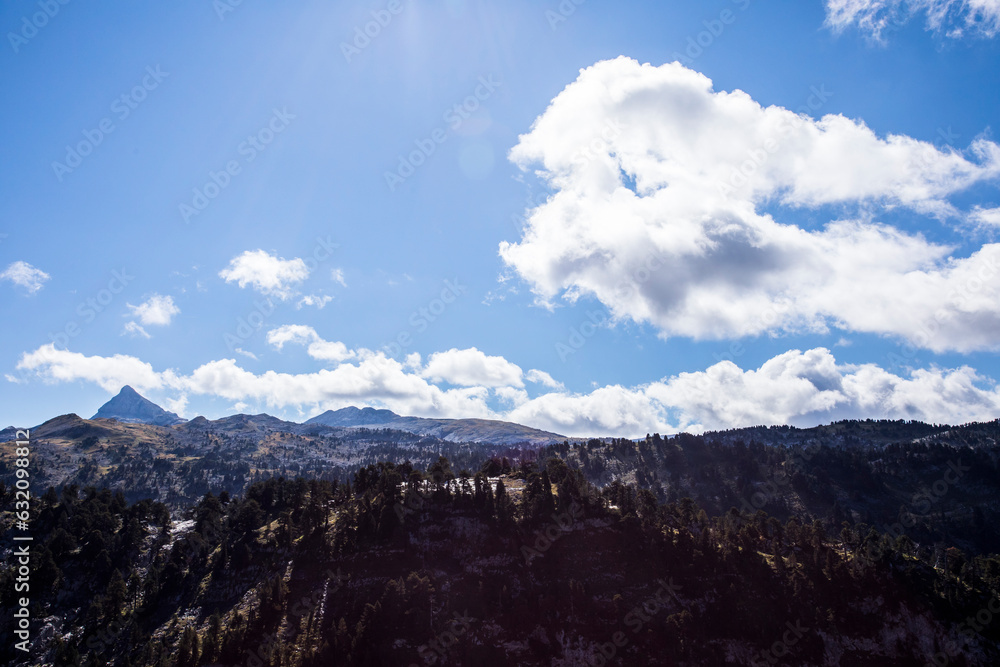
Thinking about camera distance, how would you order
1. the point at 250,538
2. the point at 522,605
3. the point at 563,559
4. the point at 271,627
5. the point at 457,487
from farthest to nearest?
the point at 457,487, the point at 250,538, the point at 563,559, the point at 522,605, the point at 271,627

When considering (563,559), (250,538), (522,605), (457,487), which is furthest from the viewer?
(457,487)

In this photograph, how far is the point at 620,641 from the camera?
102750 millimetres

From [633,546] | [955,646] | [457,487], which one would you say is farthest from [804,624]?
[457,487]

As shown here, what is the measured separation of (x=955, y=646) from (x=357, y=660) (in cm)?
11645

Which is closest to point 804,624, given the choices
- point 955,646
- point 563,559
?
point 955,646

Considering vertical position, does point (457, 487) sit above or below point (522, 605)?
above

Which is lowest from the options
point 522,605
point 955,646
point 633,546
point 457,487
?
point 955,646

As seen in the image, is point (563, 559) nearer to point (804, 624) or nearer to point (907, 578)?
point (804, 624)

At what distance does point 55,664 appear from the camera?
97.2 meters

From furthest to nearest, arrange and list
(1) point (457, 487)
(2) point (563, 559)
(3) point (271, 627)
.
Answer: (1) point (457, 487) < (2) point (563, 559) < (3) point (271, 627)

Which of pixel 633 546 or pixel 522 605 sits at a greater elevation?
pixel 633 546

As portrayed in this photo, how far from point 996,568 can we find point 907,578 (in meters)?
31.7

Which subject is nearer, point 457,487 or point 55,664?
point 55,664

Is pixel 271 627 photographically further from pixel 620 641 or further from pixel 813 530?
pixel 813 530
